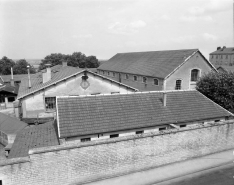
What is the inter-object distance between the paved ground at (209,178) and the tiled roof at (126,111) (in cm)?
396

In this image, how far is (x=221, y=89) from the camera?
19234 millimetres

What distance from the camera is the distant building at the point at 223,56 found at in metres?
80.0

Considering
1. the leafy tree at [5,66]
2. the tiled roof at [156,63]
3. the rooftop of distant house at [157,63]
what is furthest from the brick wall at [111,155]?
the leafy tree at [5,66]

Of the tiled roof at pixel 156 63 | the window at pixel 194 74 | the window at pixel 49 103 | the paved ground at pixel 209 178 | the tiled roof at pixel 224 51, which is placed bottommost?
the paved ground at pixel 209 178

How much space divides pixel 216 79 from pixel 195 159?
9.70 metres

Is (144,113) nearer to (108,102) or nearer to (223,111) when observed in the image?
(108,102)

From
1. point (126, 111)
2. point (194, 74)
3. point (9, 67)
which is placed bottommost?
point (126, 111)

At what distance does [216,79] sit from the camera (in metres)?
19.7

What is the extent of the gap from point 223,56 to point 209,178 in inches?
3395

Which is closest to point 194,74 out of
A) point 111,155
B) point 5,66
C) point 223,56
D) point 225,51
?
point 111,155

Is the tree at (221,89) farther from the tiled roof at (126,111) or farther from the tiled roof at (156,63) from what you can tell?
the tiled roof at (156,63)

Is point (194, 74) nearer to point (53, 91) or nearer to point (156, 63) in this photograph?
point (156, 63)

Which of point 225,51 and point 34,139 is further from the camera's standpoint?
point 225,51

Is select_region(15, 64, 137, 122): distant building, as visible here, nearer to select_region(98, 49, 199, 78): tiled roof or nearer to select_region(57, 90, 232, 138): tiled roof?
select_region(57, 90, 232, 138): tiled roof
